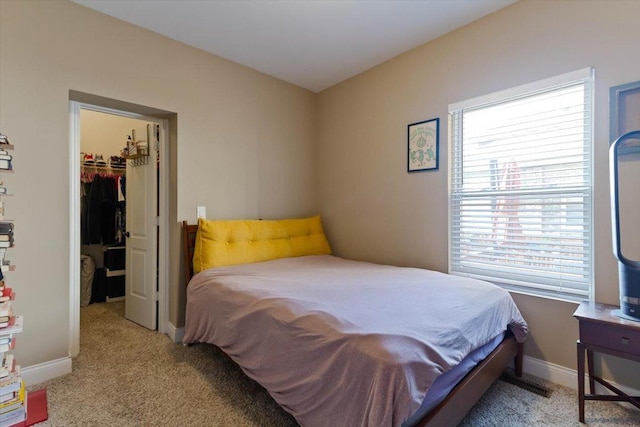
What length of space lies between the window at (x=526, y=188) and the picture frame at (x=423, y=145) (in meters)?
0.13

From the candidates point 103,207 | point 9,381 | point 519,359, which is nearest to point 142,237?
point 103,207

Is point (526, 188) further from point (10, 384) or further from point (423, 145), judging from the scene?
point (10, 384)

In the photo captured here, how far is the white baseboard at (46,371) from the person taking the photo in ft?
6.51

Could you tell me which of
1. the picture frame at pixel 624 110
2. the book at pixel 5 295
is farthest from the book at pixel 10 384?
the picture frame at pixel 624 110

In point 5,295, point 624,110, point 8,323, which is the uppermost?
point 624,110

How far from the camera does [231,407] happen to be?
5.79 feet

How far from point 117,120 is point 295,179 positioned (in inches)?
102

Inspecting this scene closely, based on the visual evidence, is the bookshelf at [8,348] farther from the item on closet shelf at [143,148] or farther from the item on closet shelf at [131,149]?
the item on closet shelf at [131,149]

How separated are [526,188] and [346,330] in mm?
1742

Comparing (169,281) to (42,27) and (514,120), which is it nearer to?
(42,27)

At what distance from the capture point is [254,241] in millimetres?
2834

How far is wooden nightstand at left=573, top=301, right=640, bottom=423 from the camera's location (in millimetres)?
1478

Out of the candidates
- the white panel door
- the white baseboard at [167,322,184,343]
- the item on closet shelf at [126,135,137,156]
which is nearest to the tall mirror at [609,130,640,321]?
the white baseboard at [167,322,184,343]

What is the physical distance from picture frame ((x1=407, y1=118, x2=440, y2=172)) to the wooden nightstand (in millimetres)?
1418
